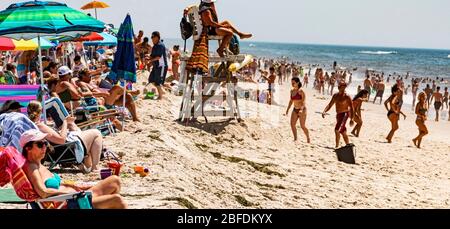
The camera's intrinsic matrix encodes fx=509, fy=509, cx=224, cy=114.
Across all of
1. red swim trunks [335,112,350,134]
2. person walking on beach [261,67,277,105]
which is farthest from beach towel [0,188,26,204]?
person walking on beach [261,67,277,105]

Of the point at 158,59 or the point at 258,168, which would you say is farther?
the point at 158,59

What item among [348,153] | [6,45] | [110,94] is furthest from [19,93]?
[348,153]

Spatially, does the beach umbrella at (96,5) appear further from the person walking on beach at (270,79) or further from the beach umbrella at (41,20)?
the beach umbrella at (41,20)

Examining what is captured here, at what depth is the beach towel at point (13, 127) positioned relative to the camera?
488 cm

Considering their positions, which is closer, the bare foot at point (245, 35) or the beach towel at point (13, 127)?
the beach towel at point (13, 127)

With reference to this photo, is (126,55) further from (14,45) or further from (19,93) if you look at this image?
(14,45)

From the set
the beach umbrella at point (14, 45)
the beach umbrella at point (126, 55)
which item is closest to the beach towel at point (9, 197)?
the beach umbrella at point (126, 55)

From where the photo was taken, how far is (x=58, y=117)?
20.8ft

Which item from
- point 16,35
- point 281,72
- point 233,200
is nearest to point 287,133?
point 233,200

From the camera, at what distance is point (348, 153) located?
9.70m

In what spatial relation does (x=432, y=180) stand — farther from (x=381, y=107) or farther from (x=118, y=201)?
(x=381, y=107)

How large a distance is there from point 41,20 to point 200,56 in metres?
3.89

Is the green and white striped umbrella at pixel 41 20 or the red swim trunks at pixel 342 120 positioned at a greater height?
the green and white striped umbrella at pixel 41 20

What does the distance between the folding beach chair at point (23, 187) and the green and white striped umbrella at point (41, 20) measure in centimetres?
249
